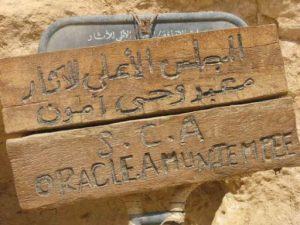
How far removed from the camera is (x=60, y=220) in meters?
2.54

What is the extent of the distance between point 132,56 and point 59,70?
0.79 ft

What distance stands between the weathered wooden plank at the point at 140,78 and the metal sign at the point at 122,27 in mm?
109

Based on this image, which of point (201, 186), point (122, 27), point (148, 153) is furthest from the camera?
point (201, 186)

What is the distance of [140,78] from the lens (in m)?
2.11

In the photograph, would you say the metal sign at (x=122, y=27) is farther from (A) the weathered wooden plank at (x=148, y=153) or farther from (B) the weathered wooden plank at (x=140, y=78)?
(A) the weathered wooden plank at (x=148, y=153)

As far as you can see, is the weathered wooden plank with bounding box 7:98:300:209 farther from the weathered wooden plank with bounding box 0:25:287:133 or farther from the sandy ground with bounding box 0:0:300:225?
the sandy ground with bounding box 0:0:300:225

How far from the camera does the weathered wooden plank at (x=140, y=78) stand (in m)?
2.08

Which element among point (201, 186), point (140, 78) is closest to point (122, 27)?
point (140, 78)

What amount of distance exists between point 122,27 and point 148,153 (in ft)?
1.48

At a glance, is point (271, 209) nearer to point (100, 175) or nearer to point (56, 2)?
point (100, 175)

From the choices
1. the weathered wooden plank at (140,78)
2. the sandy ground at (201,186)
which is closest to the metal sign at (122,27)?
the weathered wooden plank at (140,78)

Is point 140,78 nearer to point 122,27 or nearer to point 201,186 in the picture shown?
point 122,27

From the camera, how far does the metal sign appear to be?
86.3 inches

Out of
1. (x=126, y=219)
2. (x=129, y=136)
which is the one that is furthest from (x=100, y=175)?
(x=126, y=219)
